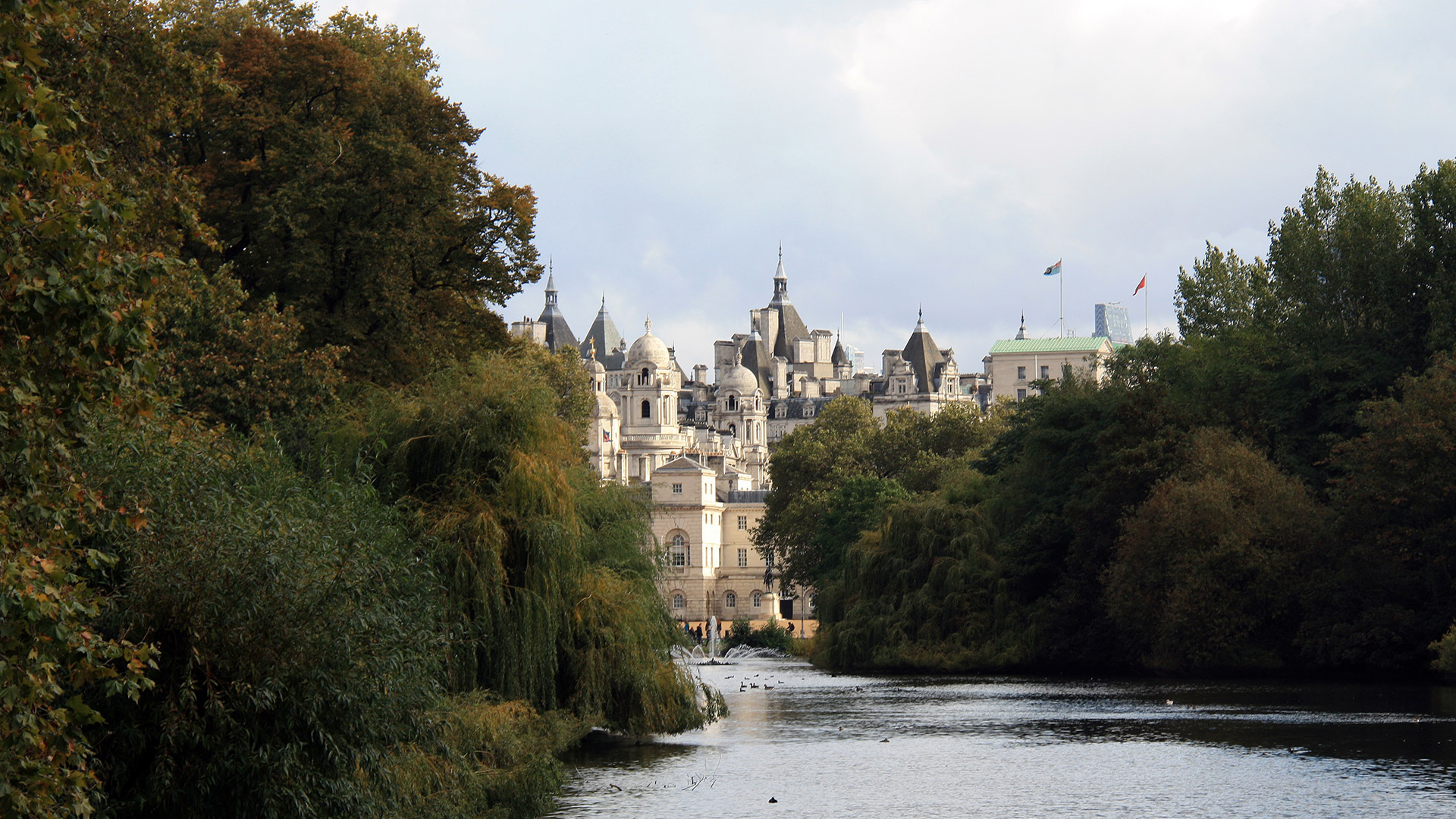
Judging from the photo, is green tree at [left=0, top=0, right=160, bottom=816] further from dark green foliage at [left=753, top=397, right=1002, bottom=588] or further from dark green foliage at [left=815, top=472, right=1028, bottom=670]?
dark green foliage at [left=753, top=397, right=1002, bottom=588]

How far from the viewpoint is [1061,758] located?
101 ft

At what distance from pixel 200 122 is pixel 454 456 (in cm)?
1252

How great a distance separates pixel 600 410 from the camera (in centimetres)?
18188

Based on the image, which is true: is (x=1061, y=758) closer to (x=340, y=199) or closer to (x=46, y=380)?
(x=340, y=199)

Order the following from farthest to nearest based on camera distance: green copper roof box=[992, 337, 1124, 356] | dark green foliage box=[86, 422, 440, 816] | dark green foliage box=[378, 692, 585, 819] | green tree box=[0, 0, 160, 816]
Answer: green copper roof box=[992, 337, 1124, 356] < dark green foliage box=[378, 692, 585, 819] < dark green foliage box=[86, 422, 440, 816] < green tree box=[0, 0, 160, 816]

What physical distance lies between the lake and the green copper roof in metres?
143

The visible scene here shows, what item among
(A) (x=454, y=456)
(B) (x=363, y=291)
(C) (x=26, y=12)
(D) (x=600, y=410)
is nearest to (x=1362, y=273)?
(B) (x=363, y=291)

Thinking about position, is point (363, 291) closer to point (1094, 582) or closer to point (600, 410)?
point (1094, 582)

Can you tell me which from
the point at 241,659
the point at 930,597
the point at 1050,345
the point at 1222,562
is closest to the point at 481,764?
the point at 241,659

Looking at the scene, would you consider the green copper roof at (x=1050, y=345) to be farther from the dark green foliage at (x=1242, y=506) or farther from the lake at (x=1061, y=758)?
the lake at (x=1061, y=758)

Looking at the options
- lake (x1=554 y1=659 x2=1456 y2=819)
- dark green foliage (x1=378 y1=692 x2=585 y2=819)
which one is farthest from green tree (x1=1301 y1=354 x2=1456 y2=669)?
dark green foliage (x1=378 y1=692 x2=585 y2=819)

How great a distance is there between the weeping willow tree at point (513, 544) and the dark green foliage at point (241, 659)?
6.25m

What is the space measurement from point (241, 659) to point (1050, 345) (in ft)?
590

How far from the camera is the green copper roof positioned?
7338 inches
